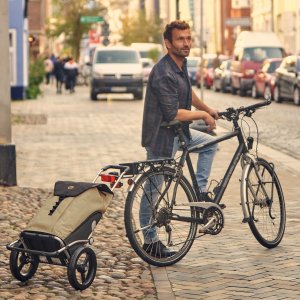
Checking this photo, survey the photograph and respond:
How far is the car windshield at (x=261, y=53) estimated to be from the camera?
1873 inches

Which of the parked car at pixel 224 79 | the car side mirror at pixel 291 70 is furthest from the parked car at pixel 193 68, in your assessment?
the car side mirror at pixel 291 70

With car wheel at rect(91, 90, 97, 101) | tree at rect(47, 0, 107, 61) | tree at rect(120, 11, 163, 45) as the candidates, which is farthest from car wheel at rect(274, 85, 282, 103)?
tree at rect(120, 11, 163, 45)

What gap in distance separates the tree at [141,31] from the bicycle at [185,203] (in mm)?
101275

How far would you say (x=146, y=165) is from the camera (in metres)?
8.28

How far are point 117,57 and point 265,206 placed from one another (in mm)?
34742

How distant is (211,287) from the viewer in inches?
303

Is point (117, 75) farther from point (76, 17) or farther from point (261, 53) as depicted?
point (76, 17)

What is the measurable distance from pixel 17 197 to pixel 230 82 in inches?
1463

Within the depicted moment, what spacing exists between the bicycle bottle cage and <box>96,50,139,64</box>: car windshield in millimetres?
35084

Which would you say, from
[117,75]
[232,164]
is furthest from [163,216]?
[117,75]

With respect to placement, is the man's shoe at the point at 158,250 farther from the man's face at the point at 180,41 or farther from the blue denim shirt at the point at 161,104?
the man's face at the point at 180,41

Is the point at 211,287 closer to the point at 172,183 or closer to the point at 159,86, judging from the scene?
the point at 172,183

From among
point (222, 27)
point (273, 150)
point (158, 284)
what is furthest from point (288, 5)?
point (158, 284)

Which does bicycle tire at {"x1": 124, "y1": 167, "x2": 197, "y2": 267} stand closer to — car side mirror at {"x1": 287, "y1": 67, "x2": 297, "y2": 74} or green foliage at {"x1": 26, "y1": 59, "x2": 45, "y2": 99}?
car side mirror at {"x1": 287, "y1": 67, "x2": 297, "y2": 74}
